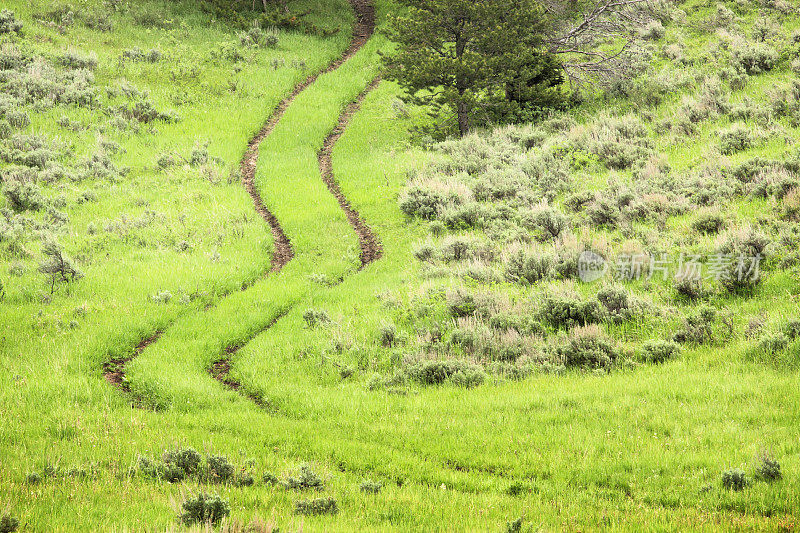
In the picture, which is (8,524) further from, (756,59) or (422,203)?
(756,59)

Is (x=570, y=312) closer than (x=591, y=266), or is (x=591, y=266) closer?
(x=570, y=312)

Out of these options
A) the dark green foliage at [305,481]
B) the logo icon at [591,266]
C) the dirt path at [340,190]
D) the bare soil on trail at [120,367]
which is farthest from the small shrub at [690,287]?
the bare soil on trail at [120,367]

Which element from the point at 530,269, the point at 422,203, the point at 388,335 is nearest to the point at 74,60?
the point at 422,203

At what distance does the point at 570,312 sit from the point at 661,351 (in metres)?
1.84

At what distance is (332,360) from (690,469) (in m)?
6.08

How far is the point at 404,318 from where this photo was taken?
12.0m

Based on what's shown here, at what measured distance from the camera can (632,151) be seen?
1844cm

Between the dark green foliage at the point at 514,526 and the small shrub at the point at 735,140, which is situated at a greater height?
the small shrub at the point at 735,140

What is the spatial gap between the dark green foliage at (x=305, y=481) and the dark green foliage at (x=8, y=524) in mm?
2559

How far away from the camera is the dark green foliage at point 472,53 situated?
22.4m

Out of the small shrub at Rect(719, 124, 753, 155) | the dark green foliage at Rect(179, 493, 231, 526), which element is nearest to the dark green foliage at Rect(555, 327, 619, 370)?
the dark green foliage at Rect(179, 493, 231, 526)

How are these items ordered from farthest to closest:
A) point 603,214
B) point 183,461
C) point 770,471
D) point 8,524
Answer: point 603,214
point 183,461
point 770,471
point 8,524

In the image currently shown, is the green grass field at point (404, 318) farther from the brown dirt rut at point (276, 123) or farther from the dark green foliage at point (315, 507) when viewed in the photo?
the brown dirt rut at point (276, 123)

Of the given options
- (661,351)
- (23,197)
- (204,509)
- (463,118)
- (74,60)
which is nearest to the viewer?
(204,509)
